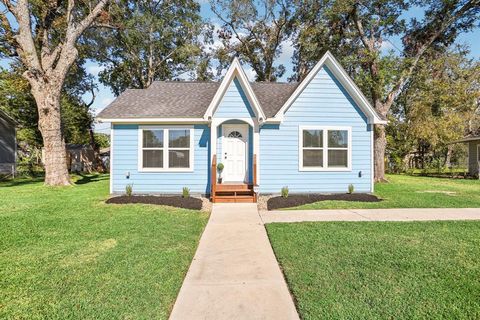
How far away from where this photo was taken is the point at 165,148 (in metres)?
10.7

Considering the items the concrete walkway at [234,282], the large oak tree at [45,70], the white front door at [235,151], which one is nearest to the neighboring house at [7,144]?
the large oak tree at [45,70]

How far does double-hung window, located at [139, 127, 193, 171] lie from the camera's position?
10.7 meters

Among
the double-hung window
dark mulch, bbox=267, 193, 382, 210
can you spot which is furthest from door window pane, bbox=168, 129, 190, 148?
dark mulch, bbox=267, 193, 382, 210

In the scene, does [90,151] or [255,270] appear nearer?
[255,270]

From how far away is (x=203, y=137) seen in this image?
35.1ft

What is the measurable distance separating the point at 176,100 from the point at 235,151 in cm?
344

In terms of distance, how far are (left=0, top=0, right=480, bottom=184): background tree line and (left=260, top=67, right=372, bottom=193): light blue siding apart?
6.24 m

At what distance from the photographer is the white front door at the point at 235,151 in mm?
10938

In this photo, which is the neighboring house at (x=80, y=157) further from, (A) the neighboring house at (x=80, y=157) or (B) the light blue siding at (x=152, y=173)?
(B) the light blue siding at (x=152, y=173)

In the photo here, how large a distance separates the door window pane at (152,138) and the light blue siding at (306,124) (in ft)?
12.9

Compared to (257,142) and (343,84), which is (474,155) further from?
(257,142)

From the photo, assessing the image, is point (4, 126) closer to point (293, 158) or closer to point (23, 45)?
point (23, 45)

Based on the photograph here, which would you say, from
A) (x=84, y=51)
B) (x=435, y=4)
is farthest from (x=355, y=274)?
(x=84, y=51)

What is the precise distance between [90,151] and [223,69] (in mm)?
16489
